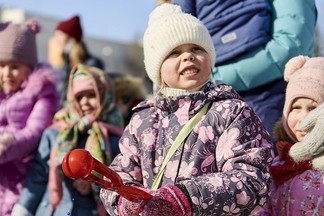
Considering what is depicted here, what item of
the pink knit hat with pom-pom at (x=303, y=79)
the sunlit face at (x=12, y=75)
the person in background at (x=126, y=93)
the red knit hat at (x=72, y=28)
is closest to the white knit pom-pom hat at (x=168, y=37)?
the pink knit hat with pom-pom at (x=303, y=79)

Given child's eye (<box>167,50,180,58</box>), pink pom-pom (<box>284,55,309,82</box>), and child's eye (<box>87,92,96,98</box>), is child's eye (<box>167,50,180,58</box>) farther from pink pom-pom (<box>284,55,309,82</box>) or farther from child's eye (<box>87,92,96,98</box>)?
child's eye (<box>87,92,96,98</box>)

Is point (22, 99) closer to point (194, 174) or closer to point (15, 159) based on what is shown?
point (15, 159)

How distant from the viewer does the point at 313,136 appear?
275 centimetres

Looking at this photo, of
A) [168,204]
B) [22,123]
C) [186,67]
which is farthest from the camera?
[22,123]

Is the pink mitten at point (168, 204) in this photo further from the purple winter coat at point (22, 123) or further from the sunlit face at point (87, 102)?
the sunlit face at point (87, 102)

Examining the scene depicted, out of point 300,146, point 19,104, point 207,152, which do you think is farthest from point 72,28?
point 207,152

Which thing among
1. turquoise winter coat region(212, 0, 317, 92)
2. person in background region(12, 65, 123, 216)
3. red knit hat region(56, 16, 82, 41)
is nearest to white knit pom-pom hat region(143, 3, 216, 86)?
turquoise winter coat region(212, 0, 317, 92)

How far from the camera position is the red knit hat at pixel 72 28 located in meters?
7.16

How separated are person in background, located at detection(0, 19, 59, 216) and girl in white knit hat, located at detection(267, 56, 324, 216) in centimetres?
182

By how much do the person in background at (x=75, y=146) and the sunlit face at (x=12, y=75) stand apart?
34 cm

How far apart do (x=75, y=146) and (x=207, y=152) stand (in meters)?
1.97

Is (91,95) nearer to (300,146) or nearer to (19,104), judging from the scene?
(19,104)

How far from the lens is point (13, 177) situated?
177 inches

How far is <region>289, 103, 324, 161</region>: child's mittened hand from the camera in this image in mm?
2723
